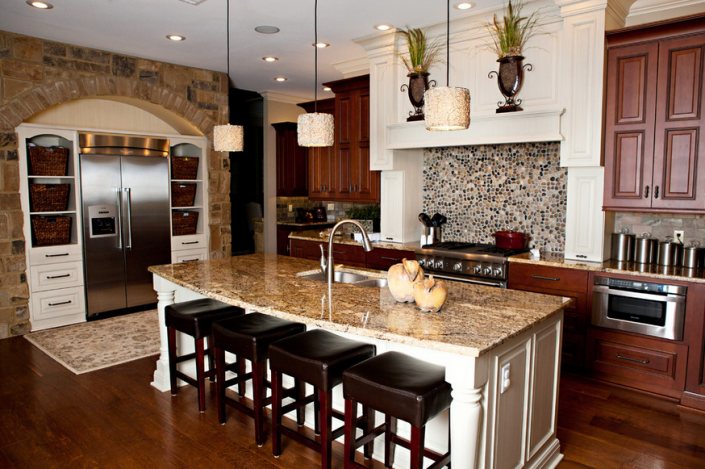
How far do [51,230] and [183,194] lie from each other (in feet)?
5.00

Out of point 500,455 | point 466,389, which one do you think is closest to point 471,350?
point 466,389

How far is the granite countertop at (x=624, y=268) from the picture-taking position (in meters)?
3.28

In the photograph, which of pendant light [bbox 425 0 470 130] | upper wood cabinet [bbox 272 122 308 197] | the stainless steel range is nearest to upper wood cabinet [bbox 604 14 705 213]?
the stainless steel range

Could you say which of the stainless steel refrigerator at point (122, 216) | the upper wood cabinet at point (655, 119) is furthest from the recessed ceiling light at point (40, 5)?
the upper wood cabinet at point (655, 119)

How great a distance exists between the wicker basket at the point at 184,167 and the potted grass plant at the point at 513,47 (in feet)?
12.6

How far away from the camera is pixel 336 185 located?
5730mm

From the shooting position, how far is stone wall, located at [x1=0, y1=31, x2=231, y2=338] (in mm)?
4645

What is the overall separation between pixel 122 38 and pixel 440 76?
10.5ft

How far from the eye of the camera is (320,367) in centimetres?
222

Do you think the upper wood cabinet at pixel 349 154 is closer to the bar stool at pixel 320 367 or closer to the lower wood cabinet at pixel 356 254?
the lower wood cabinet at pixel 356 254

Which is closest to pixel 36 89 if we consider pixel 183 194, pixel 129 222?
pixel 129 222

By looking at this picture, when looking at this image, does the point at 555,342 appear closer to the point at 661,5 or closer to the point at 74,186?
the point at 661,5

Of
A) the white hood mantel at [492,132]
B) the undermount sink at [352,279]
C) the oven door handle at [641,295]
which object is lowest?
the oven door handle at [641,295]

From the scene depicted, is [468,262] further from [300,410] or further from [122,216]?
[122,216]
